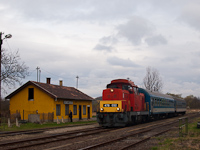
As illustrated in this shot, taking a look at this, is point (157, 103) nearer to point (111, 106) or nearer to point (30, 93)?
point (111, 106)

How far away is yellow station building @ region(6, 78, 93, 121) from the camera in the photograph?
31.7m

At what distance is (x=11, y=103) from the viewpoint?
113 feet

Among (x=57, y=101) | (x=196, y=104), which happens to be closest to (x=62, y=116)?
(x=57, y=101)

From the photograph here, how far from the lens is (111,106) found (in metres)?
21.0

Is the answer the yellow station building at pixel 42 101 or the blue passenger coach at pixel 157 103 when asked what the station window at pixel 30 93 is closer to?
the yellow station building at pixel 42 101

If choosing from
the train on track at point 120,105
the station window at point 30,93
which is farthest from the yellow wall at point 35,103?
the train on track at point 120,105

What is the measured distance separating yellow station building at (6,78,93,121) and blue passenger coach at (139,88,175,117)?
10.6 m

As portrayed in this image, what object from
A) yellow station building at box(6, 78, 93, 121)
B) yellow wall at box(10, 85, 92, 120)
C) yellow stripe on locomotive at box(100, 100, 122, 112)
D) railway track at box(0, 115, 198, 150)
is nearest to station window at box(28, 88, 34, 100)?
yellow station building at box(6, 78, 93, 121)

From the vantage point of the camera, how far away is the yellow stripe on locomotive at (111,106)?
67.6 feet

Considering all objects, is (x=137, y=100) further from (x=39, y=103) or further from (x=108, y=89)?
(x=39, y=103)

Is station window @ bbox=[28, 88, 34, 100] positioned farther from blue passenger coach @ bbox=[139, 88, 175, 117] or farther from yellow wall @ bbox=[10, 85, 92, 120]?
blue passenger coach @ bbox=[139, 88, 175, 117]

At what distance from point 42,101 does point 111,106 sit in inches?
547

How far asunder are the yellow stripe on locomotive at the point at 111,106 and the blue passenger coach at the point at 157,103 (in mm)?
7503

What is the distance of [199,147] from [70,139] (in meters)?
6.96
